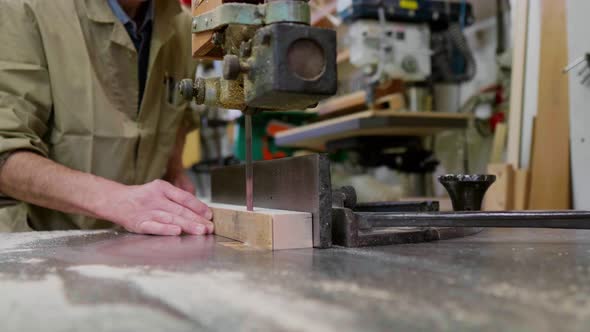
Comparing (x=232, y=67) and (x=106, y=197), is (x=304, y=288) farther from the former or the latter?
(x=106, y=197)

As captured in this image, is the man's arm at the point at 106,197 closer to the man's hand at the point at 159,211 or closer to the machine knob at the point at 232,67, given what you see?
the man's hand at the point at 159,211

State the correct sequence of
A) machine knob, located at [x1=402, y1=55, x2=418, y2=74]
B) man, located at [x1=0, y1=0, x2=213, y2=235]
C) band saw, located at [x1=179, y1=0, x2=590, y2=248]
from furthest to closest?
1. machine knob, located at [x1=402, y1=55, x2=418, y2=74]
2. man, located at [x1=0, y1=0, x2=213, y2=235]
3. band saw, located at [x1=179, y1=0, x2=590, y2=248]

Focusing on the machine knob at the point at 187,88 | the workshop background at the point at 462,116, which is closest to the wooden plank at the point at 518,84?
the workshop background at the point at 462,116

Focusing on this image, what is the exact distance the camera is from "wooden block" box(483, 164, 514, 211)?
5.37ft

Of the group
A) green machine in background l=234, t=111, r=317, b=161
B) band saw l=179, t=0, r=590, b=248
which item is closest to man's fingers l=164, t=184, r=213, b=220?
band saw l=179, t=0, r=590, b=248

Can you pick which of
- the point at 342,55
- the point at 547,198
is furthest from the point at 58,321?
the point at 342,55


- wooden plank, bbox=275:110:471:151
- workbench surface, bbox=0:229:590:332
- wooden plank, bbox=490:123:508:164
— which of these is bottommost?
workbench surface, bbox=0:229:590:332

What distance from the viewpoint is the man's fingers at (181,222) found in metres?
1.07

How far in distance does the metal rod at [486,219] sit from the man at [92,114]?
41 centimetres

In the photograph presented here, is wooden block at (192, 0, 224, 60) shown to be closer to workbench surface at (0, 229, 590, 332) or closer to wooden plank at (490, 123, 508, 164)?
workbench surface at (0, 229, 590, 332)

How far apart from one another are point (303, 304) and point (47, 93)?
48.4 inches

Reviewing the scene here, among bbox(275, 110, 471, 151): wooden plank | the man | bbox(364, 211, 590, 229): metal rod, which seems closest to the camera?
bbox(364, 211, 590, 229): metal rod

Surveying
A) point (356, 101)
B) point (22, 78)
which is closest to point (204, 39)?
point (22, 78)

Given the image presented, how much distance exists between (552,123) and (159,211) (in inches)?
Result: 45.0
